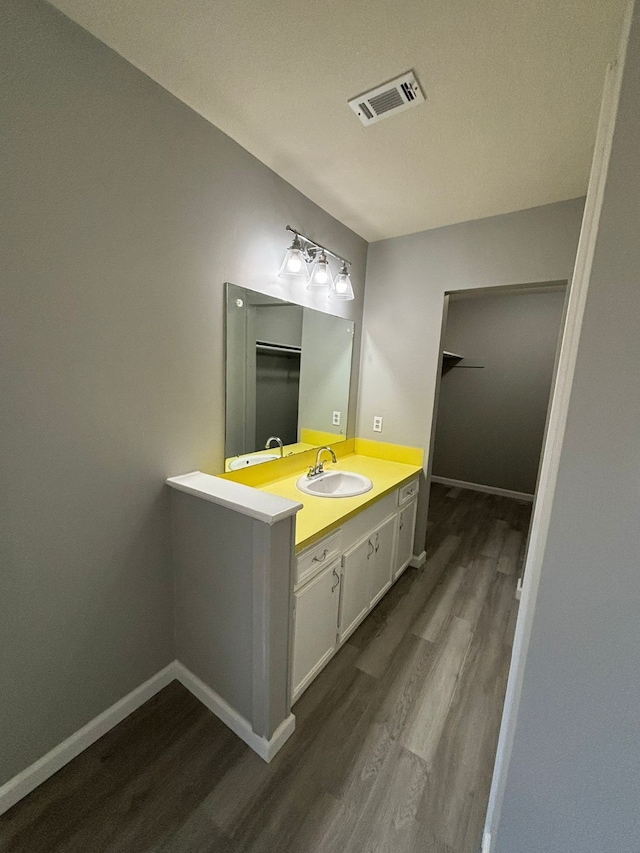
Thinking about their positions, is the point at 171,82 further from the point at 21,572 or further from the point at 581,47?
the point at 21,572

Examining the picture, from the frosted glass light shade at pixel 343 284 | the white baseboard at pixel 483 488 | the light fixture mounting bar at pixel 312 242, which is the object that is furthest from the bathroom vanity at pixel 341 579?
the white baseboard at pixel 483 488

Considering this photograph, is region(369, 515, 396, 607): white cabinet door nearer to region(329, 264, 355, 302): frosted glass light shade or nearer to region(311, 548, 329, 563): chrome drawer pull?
region(311, 548, 329, 563): chrome drawer pull

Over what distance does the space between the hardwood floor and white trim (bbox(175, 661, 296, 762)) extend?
28 millimetres

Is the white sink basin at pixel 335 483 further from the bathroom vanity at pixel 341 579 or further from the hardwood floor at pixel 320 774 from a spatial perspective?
the hardwood floor at pixel 320 774

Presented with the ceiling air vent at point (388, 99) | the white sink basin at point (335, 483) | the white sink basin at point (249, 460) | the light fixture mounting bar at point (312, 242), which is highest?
the ceiling air vent at point (388, 99)

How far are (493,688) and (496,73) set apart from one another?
251 cm

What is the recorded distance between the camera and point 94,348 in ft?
3.68

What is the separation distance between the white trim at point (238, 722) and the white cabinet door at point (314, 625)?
136 millimetres

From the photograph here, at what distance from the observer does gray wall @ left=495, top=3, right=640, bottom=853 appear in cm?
58

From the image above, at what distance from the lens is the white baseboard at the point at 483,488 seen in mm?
4066

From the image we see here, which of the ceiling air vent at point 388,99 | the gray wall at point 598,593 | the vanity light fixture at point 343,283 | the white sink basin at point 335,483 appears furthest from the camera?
the vanity light fixture at point 343,283

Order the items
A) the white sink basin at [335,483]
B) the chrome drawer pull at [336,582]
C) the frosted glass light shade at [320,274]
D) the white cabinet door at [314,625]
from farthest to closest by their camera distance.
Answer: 1. the white sink basin at [335,483]
2. the frosted glass light shade at [320,274]
3. the chrome drawer pull at [336,582]
4. the white cabinet door at [314,625]

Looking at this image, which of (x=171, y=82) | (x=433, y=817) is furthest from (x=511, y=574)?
(x=171, y=82)

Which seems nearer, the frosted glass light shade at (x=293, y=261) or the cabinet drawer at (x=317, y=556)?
the cabinet drawer at (x=317, y=556)
